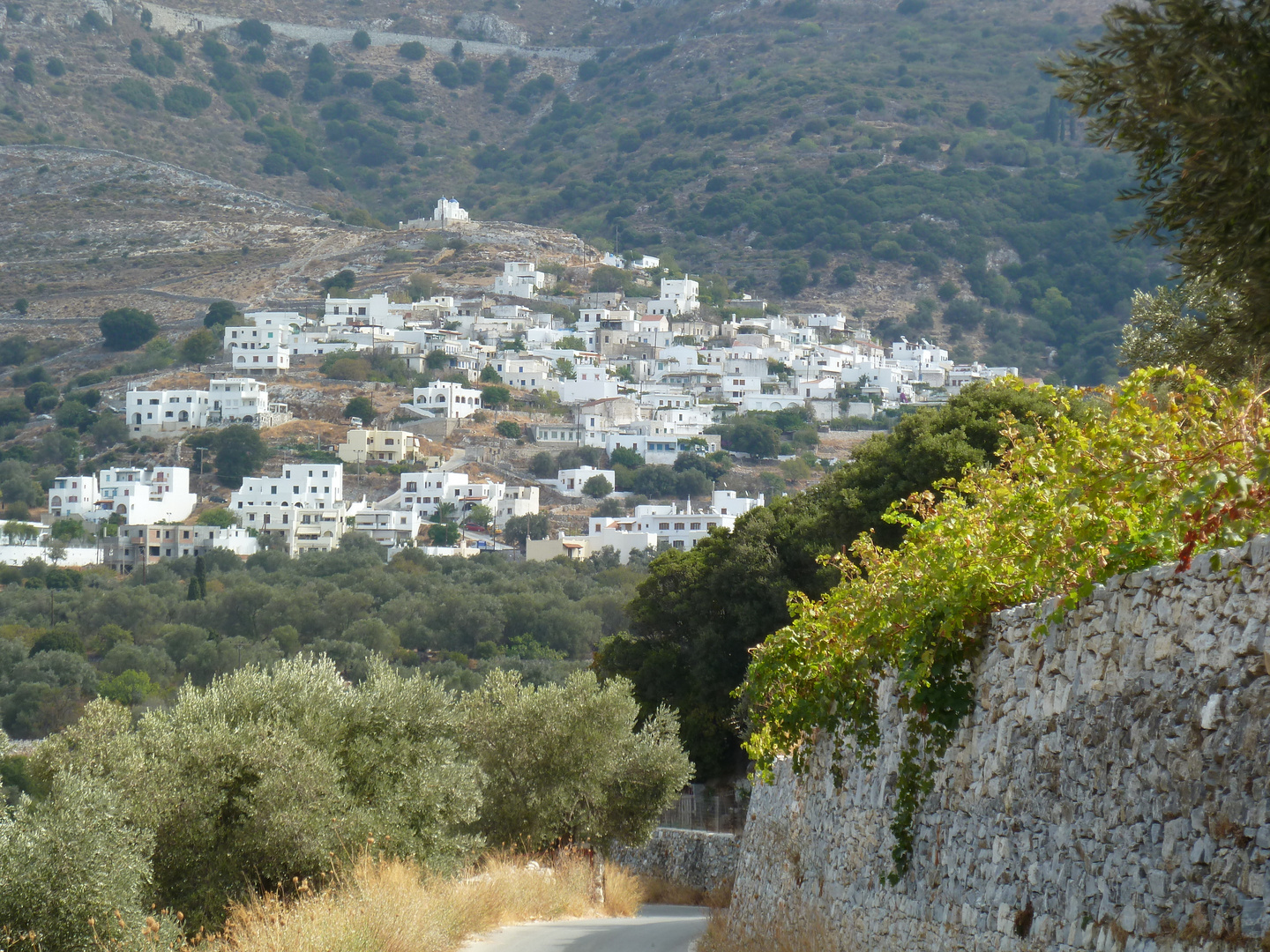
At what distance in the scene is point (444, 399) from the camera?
384 ft

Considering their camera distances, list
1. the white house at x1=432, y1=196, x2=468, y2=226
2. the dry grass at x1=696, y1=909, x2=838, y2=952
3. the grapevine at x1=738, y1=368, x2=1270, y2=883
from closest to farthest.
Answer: the grapevine at x1=738, y1=368, x2=1270, y2=883 → the dry grass at x1=696, y1=909, x2=838, y2=952 → the white house at x1=432, y1=196, x2=468, y2=226

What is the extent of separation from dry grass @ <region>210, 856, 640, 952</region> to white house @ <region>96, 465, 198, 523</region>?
91220 mm

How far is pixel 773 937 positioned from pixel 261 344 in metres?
124

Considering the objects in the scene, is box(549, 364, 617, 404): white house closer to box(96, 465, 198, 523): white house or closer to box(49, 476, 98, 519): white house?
box(96, 465, 198, 523): white house

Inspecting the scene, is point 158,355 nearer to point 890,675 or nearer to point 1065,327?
point 1065,327

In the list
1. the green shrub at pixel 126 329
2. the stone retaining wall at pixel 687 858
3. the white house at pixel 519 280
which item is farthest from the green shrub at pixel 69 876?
the white house at pixel 519 280

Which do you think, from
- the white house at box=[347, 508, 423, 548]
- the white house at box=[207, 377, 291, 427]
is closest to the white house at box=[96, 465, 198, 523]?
the white house at box=[207, 377, 291, 427]

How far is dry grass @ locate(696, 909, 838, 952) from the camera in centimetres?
884

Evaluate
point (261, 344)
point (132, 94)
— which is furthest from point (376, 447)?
point (132, 94)

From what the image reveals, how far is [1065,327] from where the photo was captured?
159500mm

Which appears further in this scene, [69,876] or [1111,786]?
[69,876]

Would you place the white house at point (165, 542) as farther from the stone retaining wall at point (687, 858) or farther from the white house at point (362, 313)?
the stone retaining wall at point (687, 858)

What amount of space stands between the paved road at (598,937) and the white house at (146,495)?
300ft

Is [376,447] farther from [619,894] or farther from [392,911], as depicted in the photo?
[392,911]
